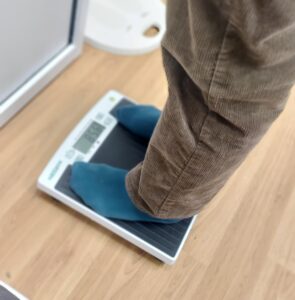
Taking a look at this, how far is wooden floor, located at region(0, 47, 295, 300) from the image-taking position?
83 cm

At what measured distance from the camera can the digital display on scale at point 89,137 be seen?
975 mm

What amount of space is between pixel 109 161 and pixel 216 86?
0.48 m

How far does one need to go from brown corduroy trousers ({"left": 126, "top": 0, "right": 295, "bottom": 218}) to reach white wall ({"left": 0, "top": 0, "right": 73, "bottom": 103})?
39 centimetres

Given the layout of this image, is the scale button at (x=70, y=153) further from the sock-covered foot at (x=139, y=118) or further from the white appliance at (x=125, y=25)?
the white appliance at (x=125, y=25)

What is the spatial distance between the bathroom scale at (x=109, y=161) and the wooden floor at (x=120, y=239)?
0.04 metres

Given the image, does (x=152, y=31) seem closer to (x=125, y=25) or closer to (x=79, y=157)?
(x=125, y=25)

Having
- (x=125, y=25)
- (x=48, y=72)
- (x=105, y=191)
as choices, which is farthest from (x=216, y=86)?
(x=125, y=25)

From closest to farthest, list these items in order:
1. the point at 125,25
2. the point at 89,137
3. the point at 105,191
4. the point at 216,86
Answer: the point at 216,86 → the point at 105,191 → the point at 89,137 → the point at 125,25

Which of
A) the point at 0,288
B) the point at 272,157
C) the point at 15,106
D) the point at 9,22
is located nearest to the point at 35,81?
the point at 15,106

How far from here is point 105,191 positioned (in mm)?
886

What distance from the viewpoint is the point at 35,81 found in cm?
104

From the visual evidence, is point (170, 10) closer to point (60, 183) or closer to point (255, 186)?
point (60, 183)

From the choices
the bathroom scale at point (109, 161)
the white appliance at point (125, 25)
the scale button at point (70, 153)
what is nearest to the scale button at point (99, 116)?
the bathroom scale at point (109, 161)

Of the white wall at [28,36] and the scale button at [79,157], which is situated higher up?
the white wall at [28,36]
